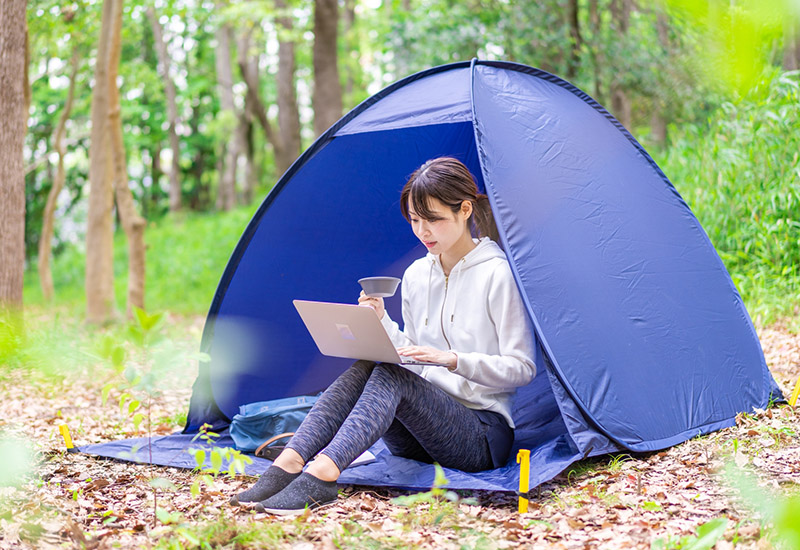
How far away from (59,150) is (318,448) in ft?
22.7

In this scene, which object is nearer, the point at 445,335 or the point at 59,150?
the point at 445,335

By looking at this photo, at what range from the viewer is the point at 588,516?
2.05 meters

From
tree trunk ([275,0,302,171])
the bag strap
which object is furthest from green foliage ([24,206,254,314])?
the bag strap

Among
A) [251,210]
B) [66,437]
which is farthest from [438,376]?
[251,210]

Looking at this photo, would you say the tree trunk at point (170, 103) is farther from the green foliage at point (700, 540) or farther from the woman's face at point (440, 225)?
the green foliage at point (700, 540)

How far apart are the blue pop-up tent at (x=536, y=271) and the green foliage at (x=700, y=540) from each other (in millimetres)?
521

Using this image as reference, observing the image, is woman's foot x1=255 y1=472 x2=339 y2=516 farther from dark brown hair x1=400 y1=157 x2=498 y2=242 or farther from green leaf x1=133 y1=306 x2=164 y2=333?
dark brown hair x1=400 y1=157 x2=498 y2=242

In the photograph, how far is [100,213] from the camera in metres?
6.50

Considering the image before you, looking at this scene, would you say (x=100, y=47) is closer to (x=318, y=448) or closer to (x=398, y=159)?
(x=398, y=159)

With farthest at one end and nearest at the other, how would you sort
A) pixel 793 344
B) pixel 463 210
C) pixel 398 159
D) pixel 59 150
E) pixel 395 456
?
1. pixel 59 150
2. pixel 793 344
3. pixel 398 159
4. pixel 395 456
5. pixel 463 210

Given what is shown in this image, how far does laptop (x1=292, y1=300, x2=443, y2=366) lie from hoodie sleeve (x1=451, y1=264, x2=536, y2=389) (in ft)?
0.46

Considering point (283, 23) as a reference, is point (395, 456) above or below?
below

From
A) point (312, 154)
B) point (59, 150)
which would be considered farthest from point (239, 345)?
point (59, 150)

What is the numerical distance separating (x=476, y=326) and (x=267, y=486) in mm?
841
